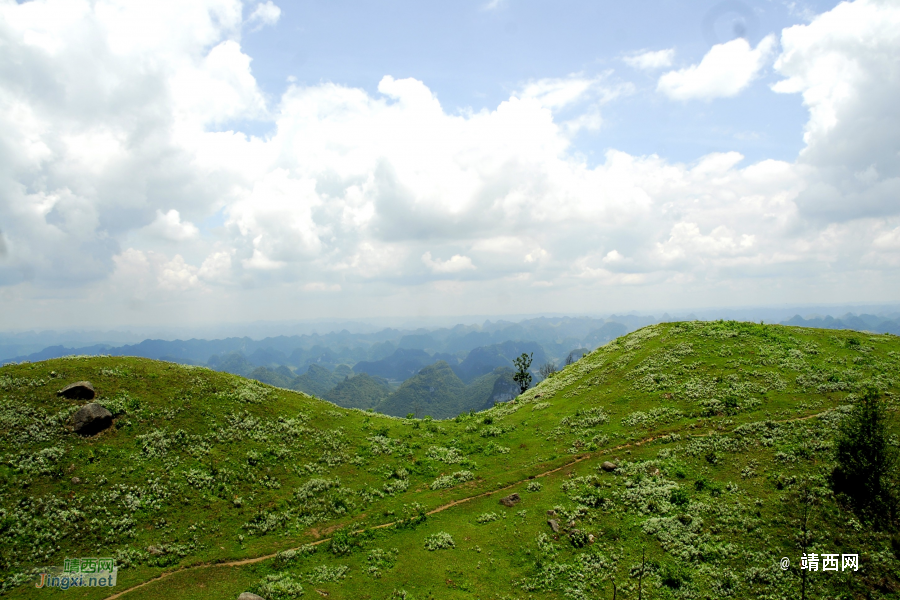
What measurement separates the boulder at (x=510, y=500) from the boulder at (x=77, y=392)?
38.5 m

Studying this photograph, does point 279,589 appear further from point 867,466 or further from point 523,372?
point 523,372

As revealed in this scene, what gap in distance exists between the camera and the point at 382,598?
75.9 feet

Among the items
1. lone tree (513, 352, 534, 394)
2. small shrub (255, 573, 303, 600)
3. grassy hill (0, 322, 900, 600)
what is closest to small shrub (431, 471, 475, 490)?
grassy hill (0, 322, 900, 600)

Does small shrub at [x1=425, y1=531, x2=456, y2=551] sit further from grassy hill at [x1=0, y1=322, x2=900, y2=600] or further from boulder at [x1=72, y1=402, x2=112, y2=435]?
boulder at [x1=72, y1=402, x2=112, y2=435]

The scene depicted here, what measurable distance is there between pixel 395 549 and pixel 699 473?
24.9 m

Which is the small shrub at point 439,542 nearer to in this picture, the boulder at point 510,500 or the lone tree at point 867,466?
the boulder at point 510,500

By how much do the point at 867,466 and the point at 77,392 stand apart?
205ft

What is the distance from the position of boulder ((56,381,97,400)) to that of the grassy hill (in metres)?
0.82

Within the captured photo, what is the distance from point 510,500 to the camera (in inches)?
1265

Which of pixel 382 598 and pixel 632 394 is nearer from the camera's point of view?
pixel 382 598

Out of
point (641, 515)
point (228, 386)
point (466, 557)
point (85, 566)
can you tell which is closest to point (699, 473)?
point (641, 515)

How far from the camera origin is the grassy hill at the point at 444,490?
2392 centimetres

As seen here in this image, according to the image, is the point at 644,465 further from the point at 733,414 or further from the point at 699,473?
the point at 733,414

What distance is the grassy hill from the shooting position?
23.9 metres
